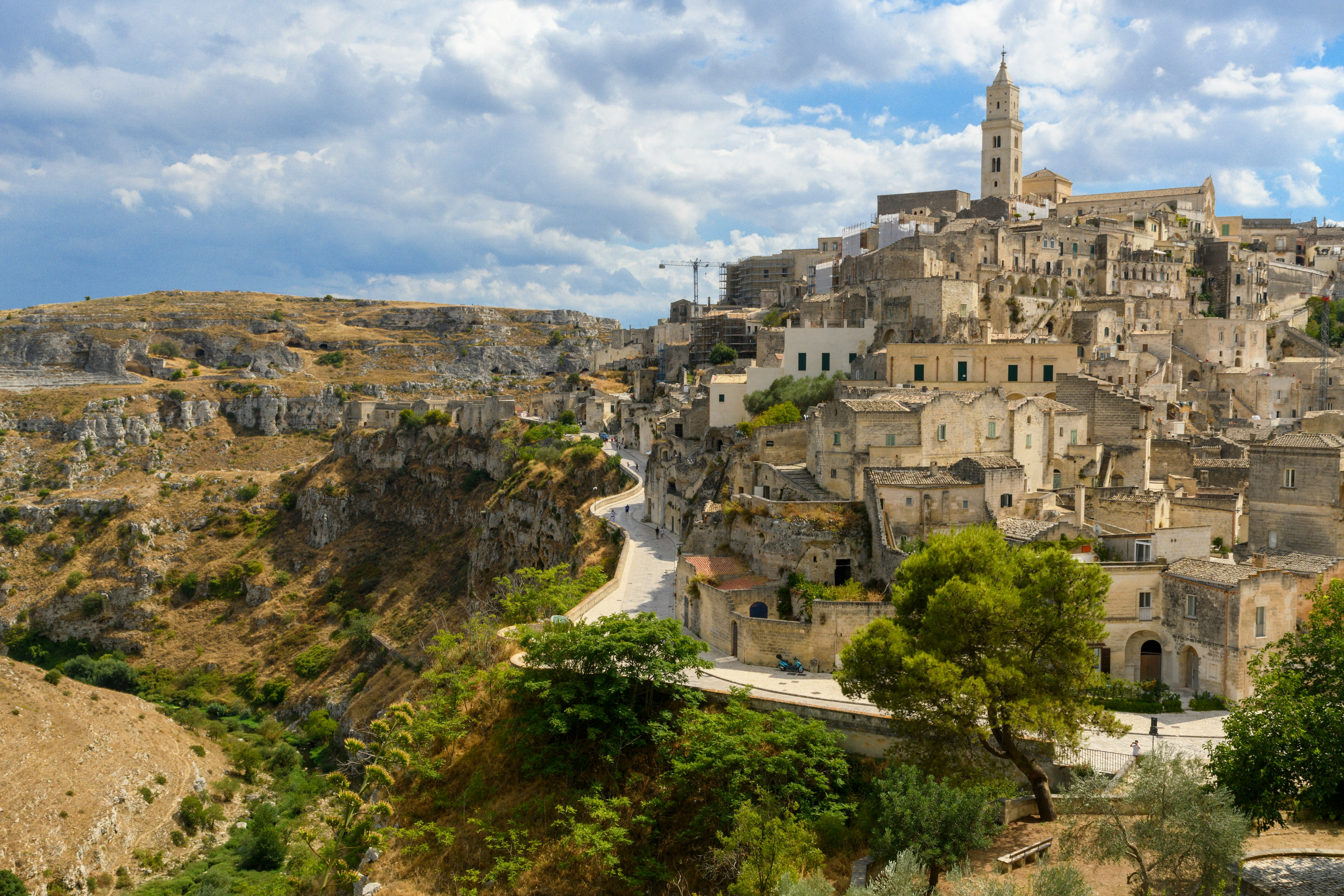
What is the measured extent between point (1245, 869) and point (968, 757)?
5.94 m

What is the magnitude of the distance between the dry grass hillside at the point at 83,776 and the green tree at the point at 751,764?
30107mm

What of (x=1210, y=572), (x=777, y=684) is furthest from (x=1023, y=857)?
(x=1210, y=572)

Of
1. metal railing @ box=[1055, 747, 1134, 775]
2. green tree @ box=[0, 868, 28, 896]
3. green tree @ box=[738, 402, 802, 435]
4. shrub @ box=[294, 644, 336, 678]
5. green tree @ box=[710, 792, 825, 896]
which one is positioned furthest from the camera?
shrub @ box=[294, 644, 336, 678]

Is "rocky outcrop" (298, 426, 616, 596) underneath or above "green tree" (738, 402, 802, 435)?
underneath

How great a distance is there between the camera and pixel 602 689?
27281 millimetres

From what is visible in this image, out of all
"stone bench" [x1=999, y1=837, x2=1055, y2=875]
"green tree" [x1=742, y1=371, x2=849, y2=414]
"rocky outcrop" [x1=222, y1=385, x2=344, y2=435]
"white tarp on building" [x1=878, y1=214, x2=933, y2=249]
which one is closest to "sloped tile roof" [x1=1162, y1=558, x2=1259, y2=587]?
"stone bench" [x1=999, y1=837, x2=1055, y2=875]

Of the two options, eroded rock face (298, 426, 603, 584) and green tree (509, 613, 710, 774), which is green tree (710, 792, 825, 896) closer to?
green tree (509, 613, 710, 774)

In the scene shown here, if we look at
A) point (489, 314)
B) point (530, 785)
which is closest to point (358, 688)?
point (530, 785)

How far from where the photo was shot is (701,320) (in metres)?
90.5

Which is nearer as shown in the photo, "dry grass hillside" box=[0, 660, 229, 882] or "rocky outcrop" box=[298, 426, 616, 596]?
"dry grass hillside" box=[0, 660, 229, 882]

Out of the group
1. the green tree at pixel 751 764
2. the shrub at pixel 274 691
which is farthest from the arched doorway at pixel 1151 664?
the shrub at pixel 274 691

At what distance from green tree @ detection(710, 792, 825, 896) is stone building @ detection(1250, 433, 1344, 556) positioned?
22.3 meters

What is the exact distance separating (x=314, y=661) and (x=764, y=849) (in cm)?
5332

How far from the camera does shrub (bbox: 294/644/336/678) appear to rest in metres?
66.2
